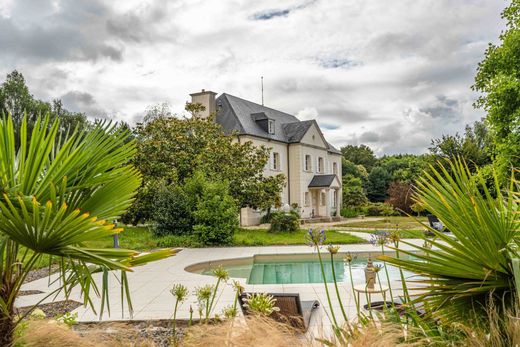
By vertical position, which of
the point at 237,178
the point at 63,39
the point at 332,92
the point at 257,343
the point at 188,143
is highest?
the point at 332,92

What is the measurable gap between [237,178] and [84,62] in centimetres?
810

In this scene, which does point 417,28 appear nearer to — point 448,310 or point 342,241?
point 342,241

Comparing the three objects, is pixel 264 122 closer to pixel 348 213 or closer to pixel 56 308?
pixel 348 213

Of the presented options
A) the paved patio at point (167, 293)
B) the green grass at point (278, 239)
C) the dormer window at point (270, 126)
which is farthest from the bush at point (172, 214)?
the dormer window at point (270, 126)

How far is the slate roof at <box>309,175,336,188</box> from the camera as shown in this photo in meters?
28.8

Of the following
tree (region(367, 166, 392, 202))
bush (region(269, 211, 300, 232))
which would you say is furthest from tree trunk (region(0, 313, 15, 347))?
tree (region(367, 166, 392, 202))

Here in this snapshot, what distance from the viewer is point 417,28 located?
1295 centimetres

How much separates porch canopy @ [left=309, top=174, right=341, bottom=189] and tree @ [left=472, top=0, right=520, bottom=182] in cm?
1448

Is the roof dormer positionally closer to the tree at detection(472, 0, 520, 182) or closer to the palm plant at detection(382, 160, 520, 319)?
the tree at detection(472, 0, 520, 182)

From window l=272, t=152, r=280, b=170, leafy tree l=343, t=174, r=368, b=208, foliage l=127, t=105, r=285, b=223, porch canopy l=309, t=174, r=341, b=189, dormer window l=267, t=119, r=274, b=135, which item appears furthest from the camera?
leafy tree l=343, t=174, r=368, b=208

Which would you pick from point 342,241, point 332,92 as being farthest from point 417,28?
point 332,92

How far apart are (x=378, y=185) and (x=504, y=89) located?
3009cm

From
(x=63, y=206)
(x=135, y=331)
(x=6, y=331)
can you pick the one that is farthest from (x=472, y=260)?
(x=135, y=331)

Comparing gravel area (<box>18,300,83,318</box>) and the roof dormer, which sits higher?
the roof dormer
